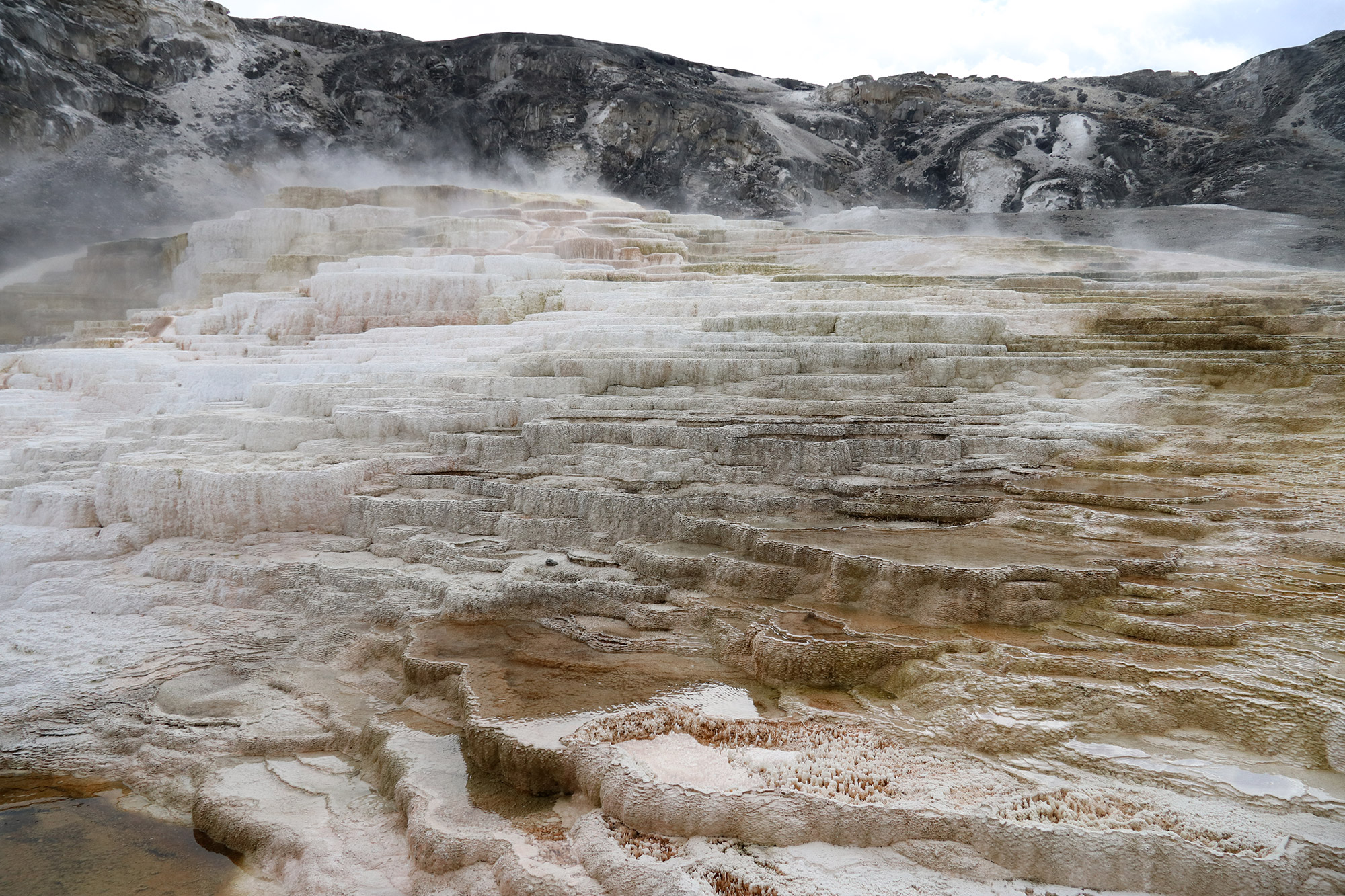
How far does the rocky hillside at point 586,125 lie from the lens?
59.1 feet

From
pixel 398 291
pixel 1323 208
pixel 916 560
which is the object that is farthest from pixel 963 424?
pixel 1323 208

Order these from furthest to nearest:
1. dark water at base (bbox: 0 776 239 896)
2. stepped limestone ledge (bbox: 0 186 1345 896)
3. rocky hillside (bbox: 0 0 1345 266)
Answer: rocky hillside (bbox: 0 0 1345 266) < dark water at base (bbox: 0 776 239 896) < stepped limestone ledge (bbox: 0 186 1345 896)

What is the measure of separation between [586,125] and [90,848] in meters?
23.1

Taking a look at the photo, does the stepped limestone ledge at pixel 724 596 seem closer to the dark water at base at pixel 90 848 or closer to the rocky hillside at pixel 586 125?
the dark water at base at pixel 90 848

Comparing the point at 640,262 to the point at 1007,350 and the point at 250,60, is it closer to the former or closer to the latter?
the point at 1007,350

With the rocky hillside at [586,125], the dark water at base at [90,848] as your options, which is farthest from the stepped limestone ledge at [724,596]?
the rocky hillside at [586,125]

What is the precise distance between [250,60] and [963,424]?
940 inches

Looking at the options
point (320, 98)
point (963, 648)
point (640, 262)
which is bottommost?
point (963, 648)

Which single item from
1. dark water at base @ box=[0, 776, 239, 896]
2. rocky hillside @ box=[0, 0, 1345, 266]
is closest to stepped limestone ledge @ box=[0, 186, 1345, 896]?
dark water at base @ box=[0, 776, 239, 896]

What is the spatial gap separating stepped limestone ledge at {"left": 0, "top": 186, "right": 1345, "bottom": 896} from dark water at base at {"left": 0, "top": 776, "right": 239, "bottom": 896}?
0.14 m

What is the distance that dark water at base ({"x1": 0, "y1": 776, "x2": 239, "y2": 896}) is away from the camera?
300cm

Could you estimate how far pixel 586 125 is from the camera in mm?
23547

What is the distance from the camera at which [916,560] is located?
404 centimetres

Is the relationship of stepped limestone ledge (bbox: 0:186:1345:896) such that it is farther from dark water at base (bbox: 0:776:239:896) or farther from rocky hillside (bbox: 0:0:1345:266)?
rocky hillside (bbox: 0:0:1345:266)
